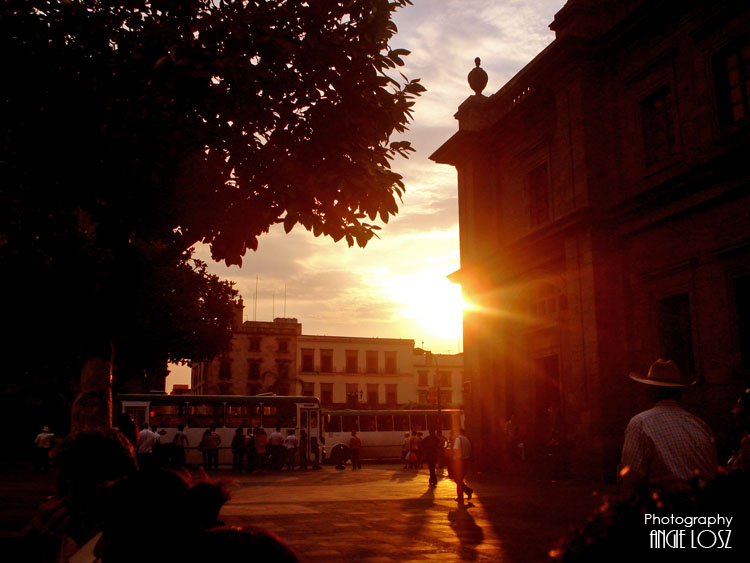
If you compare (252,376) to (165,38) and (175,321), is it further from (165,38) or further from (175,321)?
(165,38)

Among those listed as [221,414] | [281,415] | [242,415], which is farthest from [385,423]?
[221,414]

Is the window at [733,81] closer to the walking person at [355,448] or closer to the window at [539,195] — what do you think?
the window at [539,195]

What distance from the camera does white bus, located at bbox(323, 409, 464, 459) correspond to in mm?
36312

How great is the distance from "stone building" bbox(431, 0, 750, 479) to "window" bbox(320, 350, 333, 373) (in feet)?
156

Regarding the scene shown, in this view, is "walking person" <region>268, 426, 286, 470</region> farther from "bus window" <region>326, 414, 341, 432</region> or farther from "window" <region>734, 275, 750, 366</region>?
"window" <region>734, 275, 750, 366</region>

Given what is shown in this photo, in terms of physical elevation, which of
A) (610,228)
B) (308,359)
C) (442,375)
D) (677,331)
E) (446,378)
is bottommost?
(677,331)

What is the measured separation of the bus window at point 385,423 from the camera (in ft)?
125

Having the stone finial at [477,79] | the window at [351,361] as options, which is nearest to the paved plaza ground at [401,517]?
the stone finial at [477,79]

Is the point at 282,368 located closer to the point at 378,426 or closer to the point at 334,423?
the point at 378,426

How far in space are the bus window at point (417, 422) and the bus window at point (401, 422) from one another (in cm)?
29

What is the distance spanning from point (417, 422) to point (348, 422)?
14.4ft

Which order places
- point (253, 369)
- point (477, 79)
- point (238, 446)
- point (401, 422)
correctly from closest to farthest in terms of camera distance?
point (477, 79), point (238, 446), point (401, 422), point (253, 369)

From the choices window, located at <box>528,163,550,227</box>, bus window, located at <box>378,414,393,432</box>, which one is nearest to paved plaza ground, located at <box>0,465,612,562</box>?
window, located at <box>528,163,550,227</box>

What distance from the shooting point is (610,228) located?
1877cm
